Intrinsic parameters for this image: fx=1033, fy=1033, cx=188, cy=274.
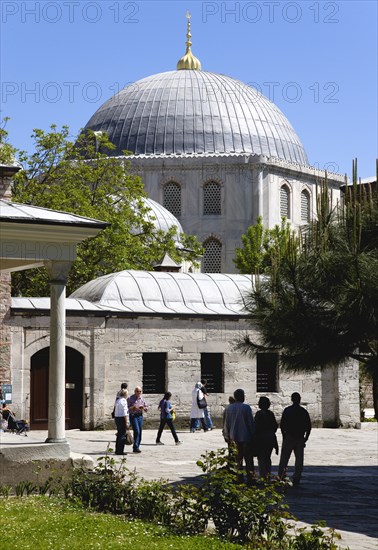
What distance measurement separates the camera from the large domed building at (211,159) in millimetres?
55719

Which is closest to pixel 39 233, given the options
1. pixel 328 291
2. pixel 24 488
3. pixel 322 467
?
pixel 24 488

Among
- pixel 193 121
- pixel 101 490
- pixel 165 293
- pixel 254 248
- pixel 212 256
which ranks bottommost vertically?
pixel 101 490

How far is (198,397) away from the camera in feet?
81.9

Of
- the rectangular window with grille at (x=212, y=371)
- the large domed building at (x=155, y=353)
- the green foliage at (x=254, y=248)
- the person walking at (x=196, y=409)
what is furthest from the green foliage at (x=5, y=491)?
the green foliage at (x=254, y=248)

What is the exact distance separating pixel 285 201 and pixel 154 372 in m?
32.5

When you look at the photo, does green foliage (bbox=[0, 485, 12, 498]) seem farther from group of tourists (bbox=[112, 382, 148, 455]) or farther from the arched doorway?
the arched doorway

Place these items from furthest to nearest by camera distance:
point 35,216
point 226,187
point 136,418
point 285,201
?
point 285,201
point 226,187
point 136,418
point 35,216

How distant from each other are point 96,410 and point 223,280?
21.6ft

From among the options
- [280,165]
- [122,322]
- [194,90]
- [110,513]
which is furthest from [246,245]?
[110,513]

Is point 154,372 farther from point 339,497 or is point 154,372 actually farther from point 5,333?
point 339,497

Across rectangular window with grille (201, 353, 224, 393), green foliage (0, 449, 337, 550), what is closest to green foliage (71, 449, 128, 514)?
green foliage (0, 449, 337, 550)

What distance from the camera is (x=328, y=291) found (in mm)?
14711

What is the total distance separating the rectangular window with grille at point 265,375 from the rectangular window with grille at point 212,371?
1.09 m

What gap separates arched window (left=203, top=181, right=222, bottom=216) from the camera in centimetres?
5622
